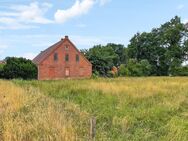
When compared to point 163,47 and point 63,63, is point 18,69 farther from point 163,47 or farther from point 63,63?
point 163,47

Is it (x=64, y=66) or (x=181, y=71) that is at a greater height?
(x=64, y=66)

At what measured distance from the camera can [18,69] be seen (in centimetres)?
5681

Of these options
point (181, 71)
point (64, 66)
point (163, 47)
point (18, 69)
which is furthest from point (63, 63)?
point (163, 47)

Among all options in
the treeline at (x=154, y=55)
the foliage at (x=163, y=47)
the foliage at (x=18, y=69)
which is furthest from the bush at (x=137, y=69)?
the foliage at (x=18, y=69)

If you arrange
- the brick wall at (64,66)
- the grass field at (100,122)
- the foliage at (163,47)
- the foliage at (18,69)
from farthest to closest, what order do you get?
1. the foliage at (163,47)
2. the brick wall at (64,66)
3. the foliage at (18,69)
4. the grass field at (100,122)

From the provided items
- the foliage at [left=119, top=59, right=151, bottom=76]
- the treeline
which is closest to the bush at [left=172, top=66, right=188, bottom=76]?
the treeline

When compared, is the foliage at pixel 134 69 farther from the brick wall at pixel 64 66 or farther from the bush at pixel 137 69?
the brick wall at pixel 64 66

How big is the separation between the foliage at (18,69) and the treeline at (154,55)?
17.6 metres

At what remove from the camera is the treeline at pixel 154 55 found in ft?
248

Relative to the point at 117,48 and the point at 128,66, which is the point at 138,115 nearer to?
the point at 128,66

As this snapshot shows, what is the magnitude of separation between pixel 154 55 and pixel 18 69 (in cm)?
3630

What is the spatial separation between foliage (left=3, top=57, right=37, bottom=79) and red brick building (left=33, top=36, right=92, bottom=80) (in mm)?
5585

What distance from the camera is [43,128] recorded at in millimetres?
7918

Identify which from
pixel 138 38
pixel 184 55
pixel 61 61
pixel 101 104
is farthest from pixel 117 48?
pixel 101 104
